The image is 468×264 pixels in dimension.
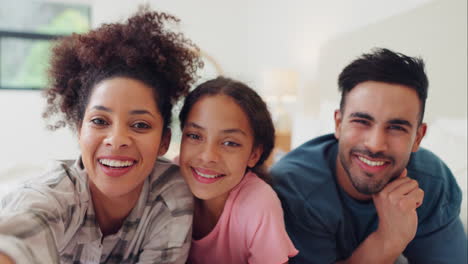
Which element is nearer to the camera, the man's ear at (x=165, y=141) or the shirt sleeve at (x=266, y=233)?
the shirt sleeve at (x=266, y=233)

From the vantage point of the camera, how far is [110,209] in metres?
1.03

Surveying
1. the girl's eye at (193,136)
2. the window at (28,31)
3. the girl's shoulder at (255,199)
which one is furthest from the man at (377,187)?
the window at (28,31)

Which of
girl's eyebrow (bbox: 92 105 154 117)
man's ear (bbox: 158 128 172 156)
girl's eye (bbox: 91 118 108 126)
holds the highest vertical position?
girl's eyebrow (bbox: 92 105 154 117)

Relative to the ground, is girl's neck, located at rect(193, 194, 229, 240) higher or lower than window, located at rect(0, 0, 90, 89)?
lower

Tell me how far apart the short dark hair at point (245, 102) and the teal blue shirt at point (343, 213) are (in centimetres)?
12

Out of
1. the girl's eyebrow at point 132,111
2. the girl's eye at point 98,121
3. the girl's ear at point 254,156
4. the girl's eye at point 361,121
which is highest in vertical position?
the girl's eyebrow at point 132,111

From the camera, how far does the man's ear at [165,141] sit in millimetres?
1039

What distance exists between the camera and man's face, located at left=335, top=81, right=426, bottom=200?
3.33ft

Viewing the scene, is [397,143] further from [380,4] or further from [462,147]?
[380,4]

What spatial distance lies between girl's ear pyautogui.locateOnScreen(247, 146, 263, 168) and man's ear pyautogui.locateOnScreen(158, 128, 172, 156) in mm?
262

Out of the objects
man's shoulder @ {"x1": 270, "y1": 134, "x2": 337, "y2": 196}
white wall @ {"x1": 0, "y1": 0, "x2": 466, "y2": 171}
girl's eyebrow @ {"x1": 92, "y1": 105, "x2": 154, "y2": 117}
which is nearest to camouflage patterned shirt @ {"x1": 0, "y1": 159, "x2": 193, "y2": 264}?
girl's eyebrow @ {"x1": 92, "y1": 105, "x2": 154, "y2": 117}

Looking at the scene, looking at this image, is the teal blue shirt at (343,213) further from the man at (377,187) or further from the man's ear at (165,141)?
the man's ear at (165,141)

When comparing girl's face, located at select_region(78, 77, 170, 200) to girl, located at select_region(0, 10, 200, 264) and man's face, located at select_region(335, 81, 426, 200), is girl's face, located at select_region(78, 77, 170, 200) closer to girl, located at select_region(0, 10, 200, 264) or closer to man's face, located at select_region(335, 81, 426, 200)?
girl, located at select_region(0, 10, 200, 264)

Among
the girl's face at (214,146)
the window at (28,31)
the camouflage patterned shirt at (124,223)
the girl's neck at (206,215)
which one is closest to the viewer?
the camouflage patterned shirt at (124,223)
